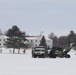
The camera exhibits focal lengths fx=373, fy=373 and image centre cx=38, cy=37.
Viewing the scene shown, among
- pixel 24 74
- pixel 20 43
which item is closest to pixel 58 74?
pixel 24 74

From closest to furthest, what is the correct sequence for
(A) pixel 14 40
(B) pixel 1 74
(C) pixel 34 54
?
(B) pixel 1 74, (C) pixel 34 54, (A) pixel 14 40

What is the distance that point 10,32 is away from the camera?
3996 inches

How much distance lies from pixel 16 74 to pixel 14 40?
80485 mm

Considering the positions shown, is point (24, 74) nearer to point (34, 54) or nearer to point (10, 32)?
point (34, 54)

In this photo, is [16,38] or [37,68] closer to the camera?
[37,68]

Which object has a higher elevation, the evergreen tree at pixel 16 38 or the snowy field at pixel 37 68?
the evergreen tree at pixel 16 38

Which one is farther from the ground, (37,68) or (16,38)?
(16,38)

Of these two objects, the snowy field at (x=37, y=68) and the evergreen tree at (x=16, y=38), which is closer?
the snowy field at (x=37, y=68)

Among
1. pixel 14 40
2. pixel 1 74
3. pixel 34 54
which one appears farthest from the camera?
pixel 14 40

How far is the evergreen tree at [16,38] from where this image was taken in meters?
99.3

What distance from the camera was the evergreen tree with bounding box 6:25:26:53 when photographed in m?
99.3

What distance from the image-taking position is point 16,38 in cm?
9938

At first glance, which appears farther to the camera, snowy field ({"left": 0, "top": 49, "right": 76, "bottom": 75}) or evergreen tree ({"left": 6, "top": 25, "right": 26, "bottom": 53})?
evergreen tree ({"left": 6, "top": 25, "right": 26, "bottom": 53})

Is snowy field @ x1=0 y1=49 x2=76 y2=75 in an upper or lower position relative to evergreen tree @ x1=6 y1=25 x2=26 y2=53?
lower
